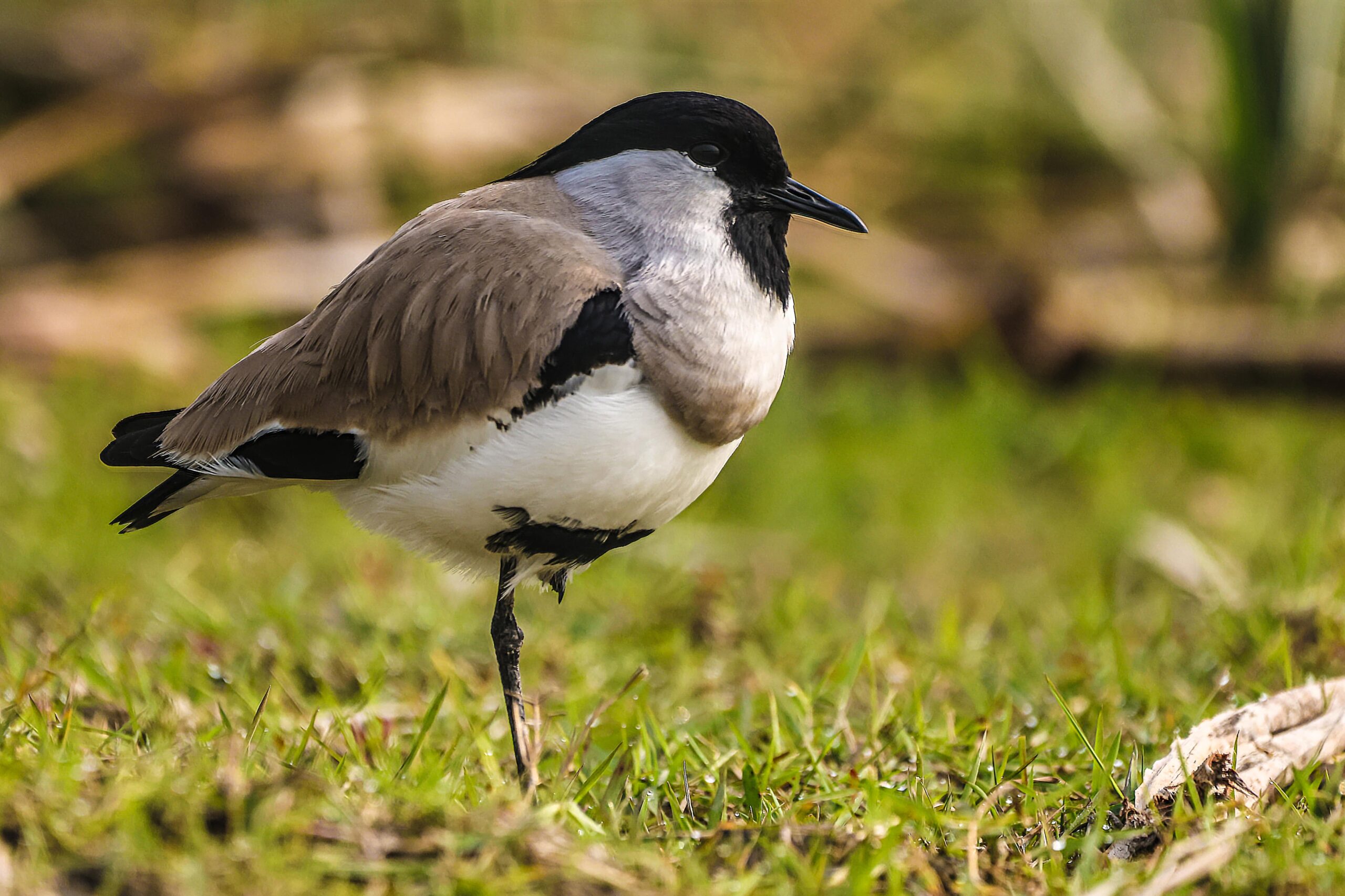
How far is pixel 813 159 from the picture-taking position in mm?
8727

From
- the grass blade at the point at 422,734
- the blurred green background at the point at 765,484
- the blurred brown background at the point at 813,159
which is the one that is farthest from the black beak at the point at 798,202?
the blurred brown background at the point at 813,159

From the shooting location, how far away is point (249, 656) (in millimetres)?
3449

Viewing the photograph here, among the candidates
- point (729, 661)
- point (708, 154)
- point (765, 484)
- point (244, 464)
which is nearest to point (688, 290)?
point (708, 154)

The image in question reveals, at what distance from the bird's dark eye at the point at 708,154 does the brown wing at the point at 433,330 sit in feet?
0.92

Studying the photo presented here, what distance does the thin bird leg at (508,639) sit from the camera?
9.39ft

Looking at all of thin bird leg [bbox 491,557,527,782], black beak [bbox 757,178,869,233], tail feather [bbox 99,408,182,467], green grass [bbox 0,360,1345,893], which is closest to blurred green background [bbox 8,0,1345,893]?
green grass [bbox 0,360,1345,893]

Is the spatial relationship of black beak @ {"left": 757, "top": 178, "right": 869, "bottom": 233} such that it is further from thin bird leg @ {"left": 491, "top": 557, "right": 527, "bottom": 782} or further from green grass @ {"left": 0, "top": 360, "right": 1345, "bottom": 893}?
green grass @ {"left": 0, "top": 360, "right": 1345, "bottom": 893}

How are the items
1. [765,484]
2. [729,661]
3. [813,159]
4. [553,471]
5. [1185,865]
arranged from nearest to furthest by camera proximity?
[1185,865], [553,471], [729,661], [765,484], [813,159]

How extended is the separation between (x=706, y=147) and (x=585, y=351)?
593mm

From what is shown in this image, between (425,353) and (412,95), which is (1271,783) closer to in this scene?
(425,353)

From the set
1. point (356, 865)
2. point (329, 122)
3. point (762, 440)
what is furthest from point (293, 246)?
point (356, 865)

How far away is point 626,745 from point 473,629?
127 centimetres

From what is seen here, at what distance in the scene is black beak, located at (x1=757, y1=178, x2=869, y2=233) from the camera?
114 inches

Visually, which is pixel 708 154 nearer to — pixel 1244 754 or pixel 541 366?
pixel 541 366
